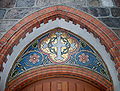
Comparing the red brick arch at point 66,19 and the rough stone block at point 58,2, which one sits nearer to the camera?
the red brick arch at point 66,19

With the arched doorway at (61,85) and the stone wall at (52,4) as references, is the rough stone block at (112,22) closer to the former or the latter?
the stone wall at (52,4)

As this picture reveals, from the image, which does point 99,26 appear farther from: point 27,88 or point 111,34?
point 27,88

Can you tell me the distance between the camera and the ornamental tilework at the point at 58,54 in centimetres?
425

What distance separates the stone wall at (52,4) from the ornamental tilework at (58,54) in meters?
0.62

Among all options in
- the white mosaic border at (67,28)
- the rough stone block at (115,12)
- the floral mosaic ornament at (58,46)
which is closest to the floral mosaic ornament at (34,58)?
the floral mosaic ornament at (58,46)

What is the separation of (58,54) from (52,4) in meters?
1.03

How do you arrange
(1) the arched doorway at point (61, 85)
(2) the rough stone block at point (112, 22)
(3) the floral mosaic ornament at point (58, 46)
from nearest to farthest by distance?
(2) the rough stone block at point (112, 22), (1) the arched doorway at point (61, 85), (3) the floral mosaic ornament at point (58, 46)

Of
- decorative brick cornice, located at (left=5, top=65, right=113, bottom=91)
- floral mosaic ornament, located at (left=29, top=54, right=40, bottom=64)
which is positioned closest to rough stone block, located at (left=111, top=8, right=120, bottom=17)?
decorative brick cornice, located at (left=5, top=65, right=113, bottom=91)

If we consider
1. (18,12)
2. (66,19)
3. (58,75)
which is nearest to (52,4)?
(66,19)

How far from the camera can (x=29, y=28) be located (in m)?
3.97

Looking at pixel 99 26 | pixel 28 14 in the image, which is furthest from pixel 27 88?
pixel 99 26

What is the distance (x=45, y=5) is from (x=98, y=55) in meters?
1.48

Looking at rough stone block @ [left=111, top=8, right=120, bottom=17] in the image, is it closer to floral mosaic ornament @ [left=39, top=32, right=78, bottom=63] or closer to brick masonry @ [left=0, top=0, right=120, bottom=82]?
brick masonry @ [left=0, top=0, right=120, bottom=82]

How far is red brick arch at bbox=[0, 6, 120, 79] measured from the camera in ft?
12.0
